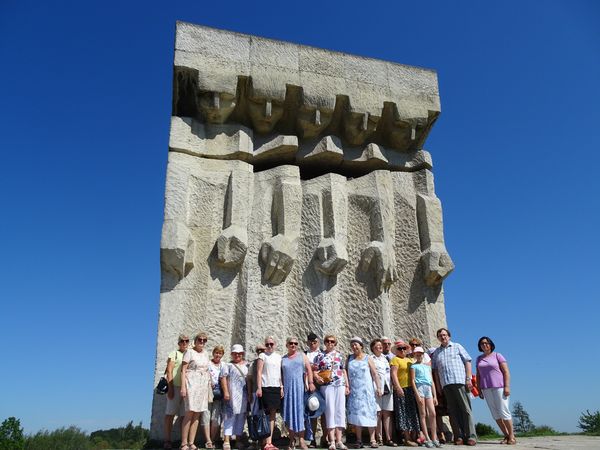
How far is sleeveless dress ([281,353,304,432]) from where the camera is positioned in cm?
Answer: 502

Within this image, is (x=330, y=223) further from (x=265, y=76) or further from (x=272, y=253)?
(x=265, y=76)

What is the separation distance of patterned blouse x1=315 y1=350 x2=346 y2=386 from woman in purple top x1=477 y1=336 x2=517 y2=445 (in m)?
1.66

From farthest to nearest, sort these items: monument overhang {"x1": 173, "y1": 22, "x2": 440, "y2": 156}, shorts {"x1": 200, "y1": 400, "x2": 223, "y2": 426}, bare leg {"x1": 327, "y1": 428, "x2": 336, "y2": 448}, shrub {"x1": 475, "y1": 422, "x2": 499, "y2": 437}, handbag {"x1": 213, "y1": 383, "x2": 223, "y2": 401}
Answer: shrub {"x1": 475, "y1": 422, "x2": 499, "y2": 437} → monument overhang {"x1": 173, "y1": 22, "x2": 440, "y2": 156} → shorts {"x1": 200, "y1": 400, "x2": 223, "y2": 426} → handbag {"x1": 213, "y1": 383, "x2": 223, "y2": 401} → bare leg {"x1": 327, "y1": 428, "x2": 336, "y2": 448}

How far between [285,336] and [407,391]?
5.59 feet

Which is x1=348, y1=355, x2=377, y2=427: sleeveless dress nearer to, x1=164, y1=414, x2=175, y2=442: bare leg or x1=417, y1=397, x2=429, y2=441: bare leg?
x1=417, y1=397, x2=429, y2=441: bare leg

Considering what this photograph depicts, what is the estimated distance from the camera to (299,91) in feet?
24.8

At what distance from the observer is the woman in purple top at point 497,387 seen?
18.4 ft

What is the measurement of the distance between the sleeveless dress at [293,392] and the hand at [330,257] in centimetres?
182

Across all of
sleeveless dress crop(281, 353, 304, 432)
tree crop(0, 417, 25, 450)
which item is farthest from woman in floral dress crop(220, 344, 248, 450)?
tree crop(0, 417, 25, 450)

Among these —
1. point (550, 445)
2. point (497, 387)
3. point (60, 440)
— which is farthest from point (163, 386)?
point (60, 440)

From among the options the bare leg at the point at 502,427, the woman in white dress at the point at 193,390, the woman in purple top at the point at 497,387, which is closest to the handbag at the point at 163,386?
the woman in white dress at the point at 193,390

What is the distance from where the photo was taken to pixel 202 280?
6496mm

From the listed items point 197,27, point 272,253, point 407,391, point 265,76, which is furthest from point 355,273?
point 197,27

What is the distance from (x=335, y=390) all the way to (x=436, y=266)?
2.85 meters
